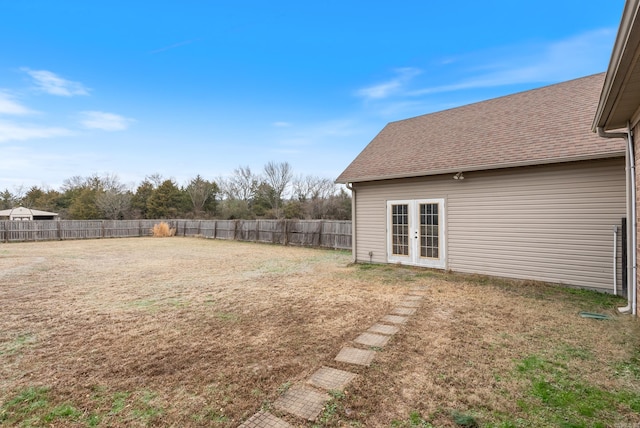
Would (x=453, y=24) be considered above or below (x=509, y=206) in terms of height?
above

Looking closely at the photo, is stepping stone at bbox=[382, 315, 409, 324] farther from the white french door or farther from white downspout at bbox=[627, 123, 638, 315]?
the white french door

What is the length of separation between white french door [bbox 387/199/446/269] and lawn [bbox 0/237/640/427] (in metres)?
1.66

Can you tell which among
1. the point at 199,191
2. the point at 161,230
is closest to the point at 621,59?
the point at 161,230

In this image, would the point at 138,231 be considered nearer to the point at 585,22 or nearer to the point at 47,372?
the point at 47,372

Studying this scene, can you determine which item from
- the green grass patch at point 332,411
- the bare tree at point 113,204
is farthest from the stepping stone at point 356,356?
the bare tree at point 113,204

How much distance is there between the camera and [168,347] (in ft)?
10.0

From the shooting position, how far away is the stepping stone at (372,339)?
3.07m

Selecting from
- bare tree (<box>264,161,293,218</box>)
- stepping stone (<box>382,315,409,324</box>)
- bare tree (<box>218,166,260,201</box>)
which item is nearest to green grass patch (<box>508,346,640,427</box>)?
stepping stone (<box>382,315,409,324</box>)

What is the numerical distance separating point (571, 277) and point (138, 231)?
23.1 meters

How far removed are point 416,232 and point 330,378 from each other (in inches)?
226

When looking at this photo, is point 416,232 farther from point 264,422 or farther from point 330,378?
point 264,422

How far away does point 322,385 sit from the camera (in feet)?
7.47

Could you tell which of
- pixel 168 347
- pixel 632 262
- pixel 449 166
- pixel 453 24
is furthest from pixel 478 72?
pixel 168 347

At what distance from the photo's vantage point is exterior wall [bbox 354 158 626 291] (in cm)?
521
